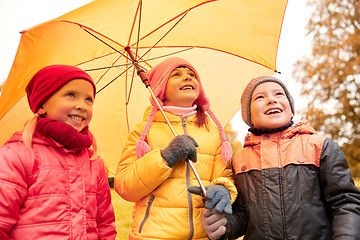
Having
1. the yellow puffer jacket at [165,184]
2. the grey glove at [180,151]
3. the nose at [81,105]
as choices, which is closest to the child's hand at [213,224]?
the yellow puffer jacket at [165,184]

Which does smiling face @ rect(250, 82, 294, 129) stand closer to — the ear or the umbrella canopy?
the umbrella canopy

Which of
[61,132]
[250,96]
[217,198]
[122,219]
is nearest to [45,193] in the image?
[61,132]

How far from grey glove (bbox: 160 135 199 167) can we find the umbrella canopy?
0.91m

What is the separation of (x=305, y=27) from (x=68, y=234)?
46.9ft

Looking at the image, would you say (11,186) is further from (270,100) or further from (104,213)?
(270,100)

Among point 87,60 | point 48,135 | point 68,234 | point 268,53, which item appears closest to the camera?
point 68,234

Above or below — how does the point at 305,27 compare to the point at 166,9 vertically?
above

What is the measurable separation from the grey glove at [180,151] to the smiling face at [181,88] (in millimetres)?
450

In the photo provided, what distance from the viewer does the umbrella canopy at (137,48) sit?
2.22 metres

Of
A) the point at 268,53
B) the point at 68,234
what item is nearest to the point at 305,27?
the point at 268,53

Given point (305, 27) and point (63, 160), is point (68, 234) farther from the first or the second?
point (305, 27)

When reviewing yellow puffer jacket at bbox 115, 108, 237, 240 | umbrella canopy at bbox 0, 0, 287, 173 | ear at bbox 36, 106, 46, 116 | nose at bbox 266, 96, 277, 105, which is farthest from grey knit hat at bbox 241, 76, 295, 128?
ear at bbox 36, 106, 46, 116

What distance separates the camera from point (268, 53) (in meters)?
2.95

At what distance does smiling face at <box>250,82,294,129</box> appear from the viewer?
2.18 metres
